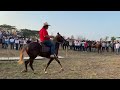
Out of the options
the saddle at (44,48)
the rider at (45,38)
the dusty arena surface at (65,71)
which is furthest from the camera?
the saddle at (44,48)

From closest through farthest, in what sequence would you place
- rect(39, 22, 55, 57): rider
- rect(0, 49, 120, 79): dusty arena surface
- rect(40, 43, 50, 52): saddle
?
rect(0, 49, 120, 79): dusty arena surface → rect(39, 22, 55, 57): rider → rect(40, 43, 50, 52): saddle

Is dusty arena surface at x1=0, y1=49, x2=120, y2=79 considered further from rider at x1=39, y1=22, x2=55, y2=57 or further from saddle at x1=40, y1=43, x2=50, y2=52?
rider at x1=39, y1=22, x2=55, y2=57

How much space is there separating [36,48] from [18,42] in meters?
17.8

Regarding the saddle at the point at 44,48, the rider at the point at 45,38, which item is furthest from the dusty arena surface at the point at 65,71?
the rider at the point at 45,38

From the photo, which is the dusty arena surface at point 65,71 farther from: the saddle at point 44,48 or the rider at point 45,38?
the rider at point 45,38

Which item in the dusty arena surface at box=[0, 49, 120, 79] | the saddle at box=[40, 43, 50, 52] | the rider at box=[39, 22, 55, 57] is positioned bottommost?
the dusty arena surface at box=[0, 49, 120, 79]

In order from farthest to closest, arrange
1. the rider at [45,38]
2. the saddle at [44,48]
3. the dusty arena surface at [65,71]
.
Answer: the saddle at [44,48]
the rider at [45,38]
the dusty arena surface at [65,71]

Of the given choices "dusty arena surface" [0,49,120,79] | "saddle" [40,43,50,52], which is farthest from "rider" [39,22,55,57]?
"dusty arena surface" [0,49,120,79]
